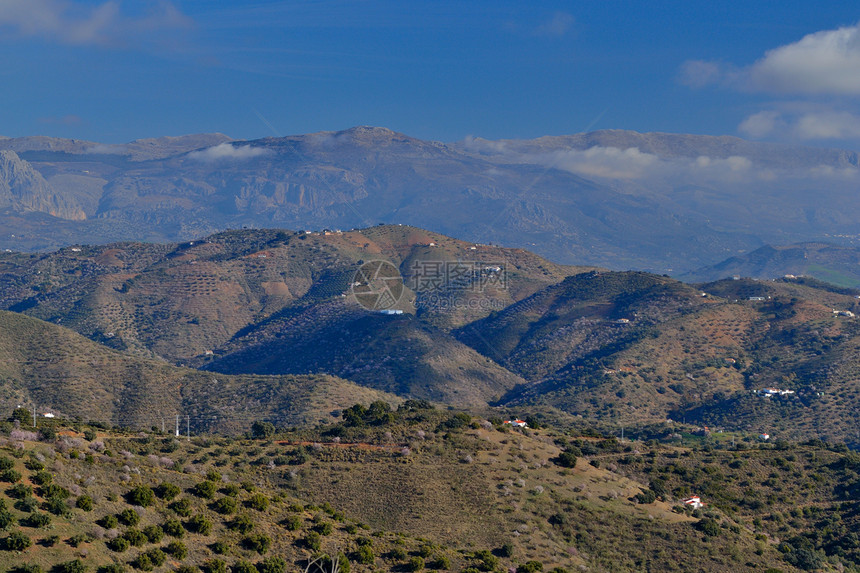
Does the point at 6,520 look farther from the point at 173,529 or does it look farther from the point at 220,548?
the point at 220,548

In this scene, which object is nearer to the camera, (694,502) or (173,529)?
(173,529)

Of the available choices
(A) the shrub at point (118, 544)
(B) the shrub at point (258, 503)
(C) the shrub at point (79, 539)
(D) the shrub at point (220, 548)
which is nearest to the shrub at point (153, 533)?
(A) the shrub at point (118, 544)

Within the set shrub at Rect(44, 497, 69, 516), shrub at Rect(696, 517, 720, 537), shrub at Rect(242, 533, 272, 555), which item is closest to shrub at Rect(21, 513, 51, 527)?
shrub at Rect(44, 497, 69, 516)

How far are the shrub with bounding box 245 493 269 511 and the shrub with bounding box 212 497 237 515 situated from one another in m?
1.59

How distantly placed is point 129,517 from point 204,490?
20.0 ft

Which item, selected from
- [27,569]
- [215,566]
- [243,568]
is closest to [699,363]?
[243,568]

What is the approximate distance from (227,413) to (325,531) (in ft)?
251

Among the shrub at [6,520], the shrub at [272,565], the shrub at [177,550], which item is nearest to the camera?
the shrub at [6,520]

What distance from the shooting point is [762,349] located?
161500 millimetres

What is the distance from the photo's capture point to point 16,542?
3534cm

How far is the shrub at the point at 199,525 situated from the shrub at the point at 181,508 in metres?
0.60

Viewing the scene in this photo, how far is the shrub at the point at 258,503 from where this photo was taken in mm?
47062

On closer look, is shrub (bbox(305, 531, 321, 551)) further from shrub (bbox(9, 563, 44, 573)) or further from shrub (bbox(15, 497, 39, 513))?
shrub (bbox(9, 563, 44, 573))

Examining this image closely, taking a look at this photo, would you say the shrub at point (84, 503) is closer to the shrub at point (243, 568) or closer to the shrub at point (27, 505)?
the shrub at point (27, 505)
